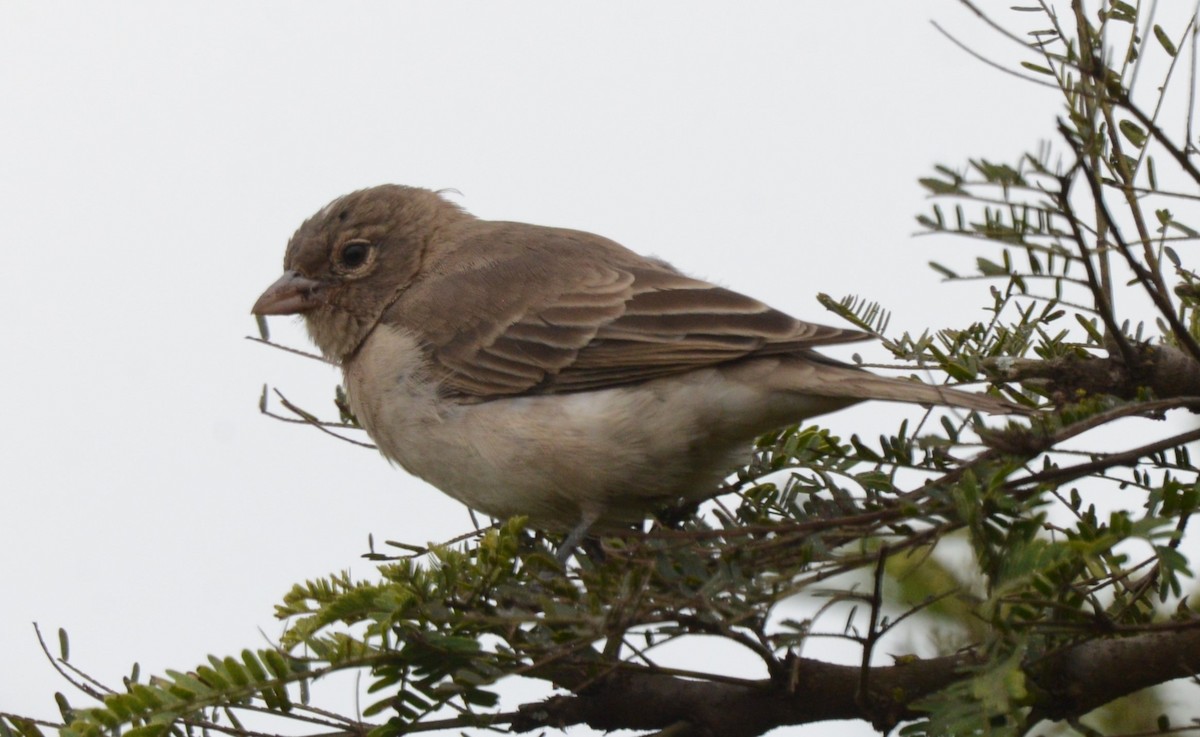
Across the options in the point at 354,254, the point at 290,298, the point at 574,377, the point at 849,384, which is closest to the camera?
the point at 849,384

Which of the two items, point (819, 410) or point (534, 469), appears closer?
point (819, 410)

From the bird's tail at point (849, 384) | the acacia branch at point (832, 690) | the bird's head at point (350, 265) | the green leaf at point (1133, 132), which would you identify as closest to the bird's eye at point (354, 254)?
the bird's head at point (350, 265)

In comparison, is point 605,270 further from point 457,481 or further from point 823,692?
point 823,692

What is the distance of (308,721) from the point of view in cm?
327

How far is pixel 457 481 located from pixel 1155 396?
104 inches

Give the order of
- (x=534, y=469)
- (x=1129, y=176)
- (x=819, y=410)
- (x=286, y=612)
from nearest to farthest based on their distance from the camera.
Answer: (x=1129, y=176), (x=286, y=612), (x=819, y=410), (x=534, y=469)

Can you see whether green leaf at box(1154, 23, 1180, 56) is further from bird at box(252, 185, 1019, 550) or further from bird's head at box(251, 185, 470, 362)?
bird's head at box(251, 185, 470, 362)

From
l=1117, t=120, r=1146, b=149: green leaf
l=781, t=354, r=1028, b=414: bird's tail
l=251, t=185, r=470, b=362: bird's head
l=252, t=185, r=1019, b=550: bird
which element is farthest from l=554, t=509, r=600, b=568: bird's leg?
l=1117, t=120, r=1146, b=149: green leaf

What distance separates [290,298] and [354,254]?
0.37 m

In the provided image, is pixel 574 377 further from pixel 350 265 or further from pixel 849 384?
pixel 350 265

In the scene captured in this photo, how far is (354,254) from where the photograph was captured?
6.24 meters

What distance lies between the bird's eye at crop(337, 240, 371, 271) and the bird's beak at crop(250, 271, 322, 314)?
16 centimetres

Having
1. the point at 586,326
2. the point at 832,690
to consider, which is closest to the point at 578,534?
the point at 586,326

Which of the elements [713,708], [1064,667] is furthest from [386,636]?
[1064,667]
